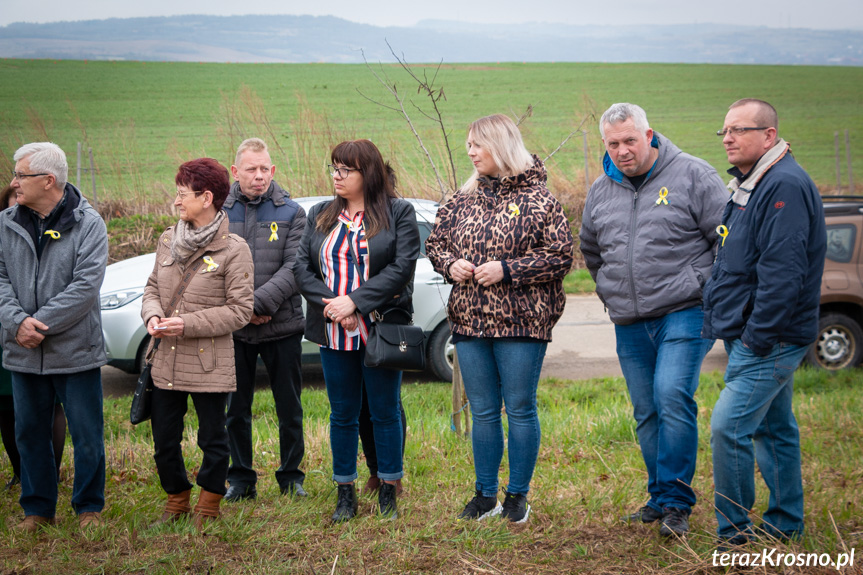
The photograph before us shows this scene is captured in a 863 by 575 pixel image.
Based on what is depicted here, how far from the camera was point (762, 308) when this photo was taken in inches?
123

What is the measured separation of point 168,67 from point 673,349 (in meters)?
30.8

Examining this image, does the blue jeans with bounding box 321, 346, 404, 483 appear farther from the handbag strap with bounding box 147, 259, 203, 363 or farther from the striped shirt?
the handbag strap with bounding box 147, 259, 203, 363

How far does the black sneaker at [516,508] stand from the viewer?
3787 mm

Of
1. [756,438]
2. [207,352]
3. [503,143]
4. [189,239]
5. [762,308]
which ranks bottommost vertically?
[756,438]

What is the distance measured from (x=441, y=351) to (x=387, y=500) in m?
3.64

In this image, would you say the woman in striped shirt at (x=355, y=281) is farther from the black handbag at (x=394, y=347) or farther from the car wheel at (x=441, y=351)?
the car wheel at (x=441, y=351)

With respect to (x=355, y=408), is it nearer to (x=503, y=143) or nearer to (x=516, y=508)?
(x=516, y=508)

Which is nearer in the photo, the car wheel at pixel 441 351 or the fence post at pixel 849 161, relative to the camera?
the car wheel at pixel 441 351

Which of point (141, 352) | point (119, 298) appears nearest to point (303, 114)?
point (119, 298)

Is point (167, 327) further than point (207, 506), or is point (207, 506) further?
point (207, 506)

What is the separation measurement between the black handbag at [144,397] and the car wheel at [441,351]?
398 cm

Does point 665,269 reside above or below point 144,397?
above

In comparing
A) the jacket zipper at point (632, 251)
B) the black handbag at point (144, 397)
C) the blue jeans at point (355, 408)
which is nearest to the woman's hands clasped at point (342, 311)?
the blue jeans at point (355, 408)

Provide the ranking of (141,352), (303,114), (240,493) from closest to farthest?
(240,493), (141,352), (303,114)
